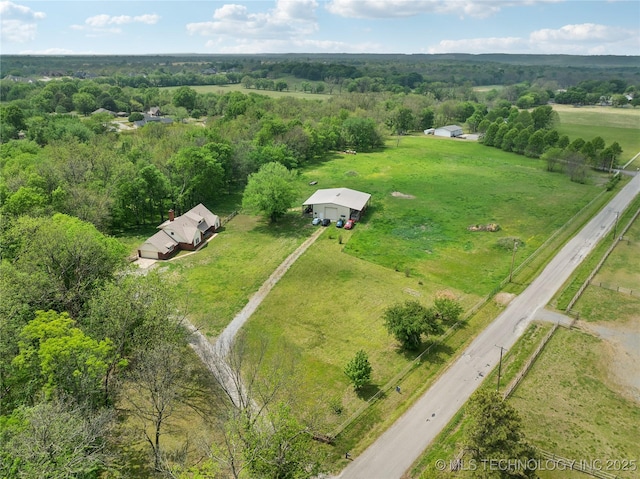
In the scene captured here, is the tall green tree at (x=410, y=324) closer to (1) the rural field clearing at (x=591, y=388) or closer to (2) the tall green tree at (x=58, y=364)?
(1) the rural field clearing at (x=591, y=388)

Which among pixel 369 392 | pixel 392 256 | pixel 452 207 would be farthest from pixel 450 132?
pixel 369 392

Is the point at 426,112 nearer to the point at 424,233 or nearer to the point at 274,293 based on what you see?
the point at 424,233

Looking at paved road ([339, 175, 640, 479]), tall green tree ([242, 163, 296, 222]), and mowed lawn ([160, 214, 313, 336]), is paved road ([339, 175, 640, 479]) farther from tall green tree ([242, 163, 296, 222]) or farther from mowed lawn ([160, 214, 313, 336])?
tall green tree ([242, 163, 296, 222])

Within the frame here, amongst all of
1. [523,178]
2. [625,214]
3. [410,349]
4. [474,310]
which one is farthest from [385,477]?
[523,178]

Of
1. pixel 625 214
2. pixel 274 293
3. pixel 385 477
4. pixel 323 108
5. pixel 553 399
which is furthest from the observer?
pixel 323 108

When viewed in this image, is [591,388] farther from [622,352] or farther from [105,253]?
[105,253]

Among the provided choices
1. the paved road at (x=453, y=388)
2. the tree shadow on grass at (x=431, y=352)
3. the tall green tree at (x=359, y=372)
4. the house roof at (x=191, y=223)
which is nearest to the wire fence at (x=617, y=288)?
the paved road at (x=453, y=388)
